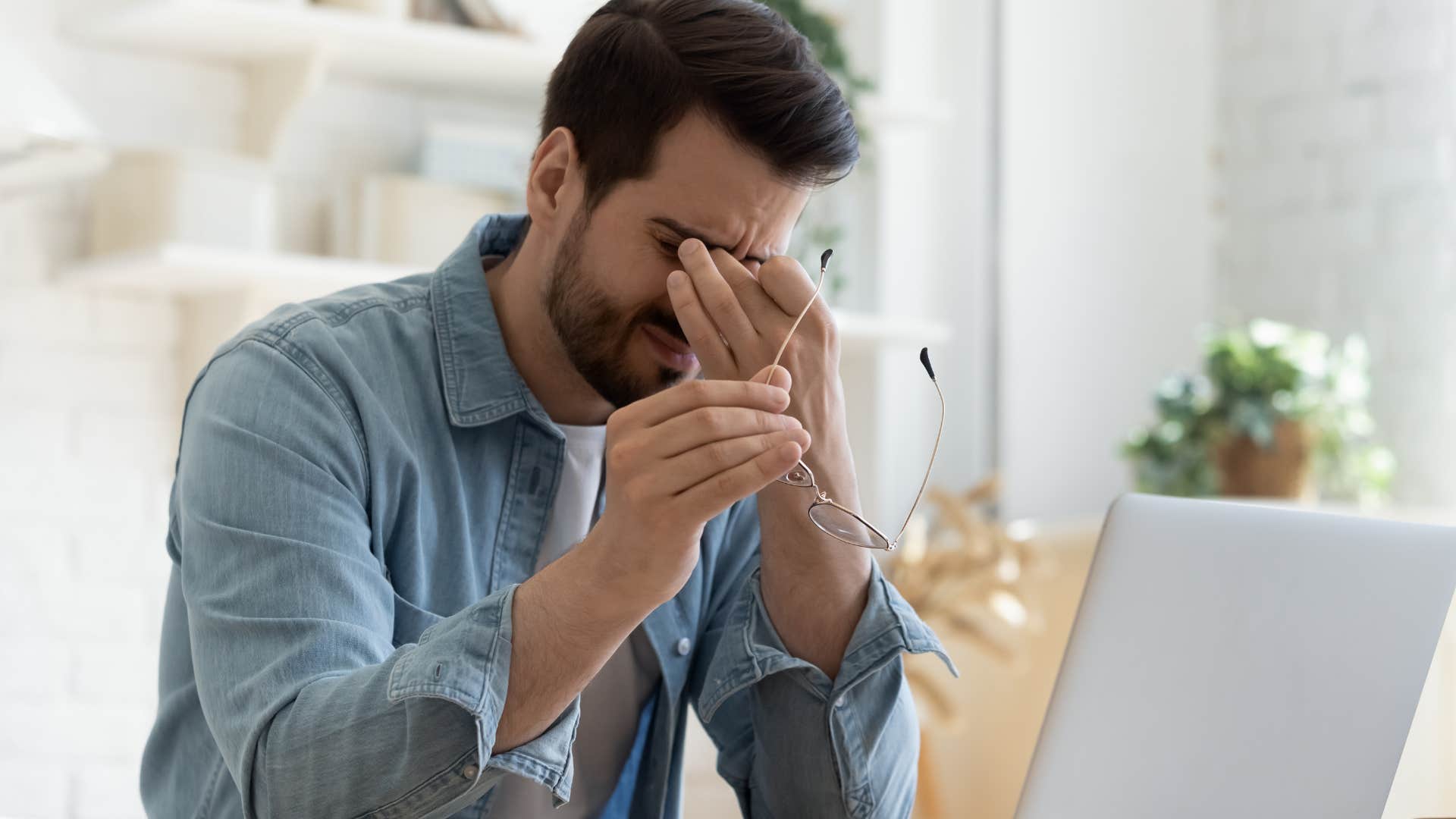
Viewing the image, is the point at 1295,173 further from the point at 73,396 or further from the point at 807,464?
the point at 73,396

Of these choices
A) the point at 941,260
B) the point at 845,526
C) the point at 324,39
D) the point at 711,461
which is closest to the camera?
the point at 711,461

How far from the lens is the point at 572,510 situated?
122cm

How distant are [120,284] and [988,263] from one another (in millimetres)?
1567

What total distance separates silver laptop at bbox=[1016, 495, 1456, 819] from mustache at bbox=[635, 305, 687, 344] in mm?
377

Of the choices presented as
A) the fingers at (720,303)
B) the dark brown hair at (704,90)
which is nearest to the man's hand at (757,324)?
the fingers at (720,303)

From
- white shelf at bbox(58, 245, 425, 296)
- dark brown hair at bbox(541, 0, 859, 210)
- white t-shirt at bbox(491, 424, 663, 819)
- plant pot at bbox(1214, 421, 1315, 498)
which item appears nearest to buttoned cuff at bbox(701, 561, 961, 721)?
white t-shirt at bbox(491, 424, 663, 819)

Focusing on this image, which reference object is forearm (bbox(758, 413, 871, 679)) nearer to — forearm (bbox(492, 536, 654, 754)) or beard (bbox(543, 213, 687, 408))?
beard (bbox(543, 213, 687, 408))

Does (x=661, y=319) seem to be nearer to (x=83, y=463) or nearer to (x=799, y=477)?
(x=799, y=477)

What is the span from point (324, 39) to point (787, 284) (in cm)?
105

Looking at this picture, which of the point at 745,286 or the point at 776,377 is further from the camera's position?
the point at 745,286

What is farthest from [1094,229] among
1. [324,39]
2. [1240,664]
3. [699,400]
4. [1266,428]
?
[699,400]

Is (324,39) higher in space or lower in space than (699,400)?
higher

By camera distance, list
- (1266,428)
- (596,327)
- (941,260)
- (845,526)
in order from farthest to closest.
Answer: (941,260) → (1266,428) → (596,327) → (845,526)

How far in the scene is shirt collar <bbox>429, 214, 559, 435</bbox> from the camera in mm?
1142
